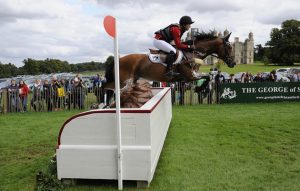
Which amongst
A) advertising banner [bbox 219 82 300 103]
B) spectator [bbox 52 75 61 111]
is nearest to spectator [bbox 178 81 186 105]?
advertising banner [bbox 219 82 300 103]

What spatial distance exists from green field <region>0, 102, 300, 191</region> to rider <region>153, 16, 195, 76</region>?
2000mm

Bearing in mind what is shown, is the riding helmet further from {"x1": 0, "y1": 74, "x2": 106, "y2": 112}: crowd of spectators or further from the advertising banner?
the advertising banner

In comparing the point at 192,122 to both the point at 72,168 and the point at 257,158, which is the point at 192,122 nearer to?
the point at 257,158

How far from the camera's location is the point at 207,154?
23.8ft

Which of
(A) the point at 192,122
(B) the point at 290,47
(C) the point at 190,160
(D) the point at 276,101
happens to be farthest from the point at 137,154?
(B) the point at 290,47

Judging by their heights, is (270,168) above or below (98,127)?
below

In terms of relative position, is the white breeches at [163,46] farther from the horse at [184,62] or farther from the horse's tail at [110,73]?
the horse's tail at [110,73]

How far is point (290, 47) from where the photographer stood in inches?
2963

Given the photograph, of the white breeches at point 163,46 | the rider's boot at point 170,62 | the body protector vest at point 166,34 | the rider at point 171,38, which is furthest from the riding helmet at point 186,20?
the rider's boot at point 170,62

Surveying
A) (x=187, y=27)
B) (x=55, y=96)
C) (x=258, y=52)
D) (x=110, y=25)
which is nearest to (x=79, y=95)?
(x=55, y=96)

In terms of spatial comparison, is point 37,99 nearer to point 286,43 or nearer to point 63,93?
point 63,93

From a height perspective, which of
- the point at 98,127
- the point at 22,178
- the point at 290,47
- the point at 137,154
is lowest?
the point at 22,178

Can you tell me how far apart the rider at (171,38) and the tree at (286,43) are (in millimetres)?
72319

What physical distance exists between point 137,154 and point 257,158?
288 centimetres
